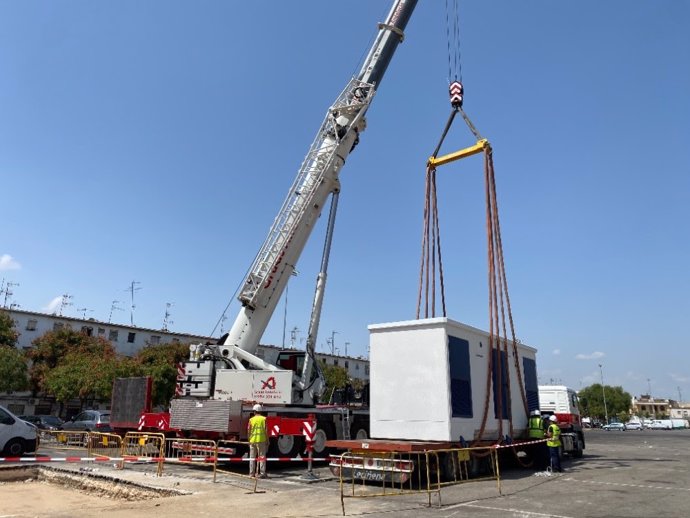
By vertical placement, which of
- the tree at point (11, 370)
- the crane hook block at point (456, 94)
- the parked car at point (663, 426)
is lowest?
the parked car at point (663, 426)

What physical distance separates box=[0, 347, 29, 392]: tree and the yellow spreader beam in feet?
105

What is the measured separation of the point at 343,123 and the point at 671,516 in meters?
13.4

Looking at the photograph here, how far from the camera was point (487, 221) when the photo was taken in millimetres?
13484

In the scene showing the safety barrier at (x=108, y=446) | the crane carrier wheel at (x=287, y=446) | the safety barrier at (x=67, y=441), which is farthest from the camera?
the safety barrier at (x=67, y=441)

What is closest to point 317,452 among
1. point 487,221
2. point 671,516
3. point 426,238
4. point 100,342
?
point 426,238

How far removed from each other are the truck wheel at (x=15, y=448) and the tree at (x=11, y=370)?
22.4 m

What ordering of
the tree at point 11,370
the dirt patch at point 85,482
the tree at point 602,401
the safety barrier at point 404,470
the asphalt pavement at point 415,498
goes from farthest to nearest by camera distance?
the tree at point 602,401 → the tree at point 11,370 → the safety barrier at point 404,470 → the dirt patch at point 85,482 → the asphalt pavement at point 415,498

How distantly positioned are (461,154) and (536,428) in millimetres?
7488

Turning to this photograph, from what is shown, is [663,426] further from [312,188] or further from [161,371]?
[312,188]

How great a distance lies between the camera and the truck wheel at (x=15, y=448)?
14922 mm

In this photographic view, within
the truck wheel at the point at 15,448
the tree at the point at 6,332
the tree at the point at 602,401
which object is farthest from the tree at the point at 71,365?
the tree at the point at 602,401

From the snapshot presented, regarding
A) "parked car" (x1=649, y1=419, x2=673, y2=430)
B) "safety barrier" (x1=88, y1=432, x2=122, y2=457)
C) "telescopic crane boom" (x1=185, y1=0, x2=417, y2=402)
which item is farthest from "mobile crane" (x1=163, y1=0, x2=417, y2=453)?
"parked car" (x1=649, y1=419, x2=673, y2=430)

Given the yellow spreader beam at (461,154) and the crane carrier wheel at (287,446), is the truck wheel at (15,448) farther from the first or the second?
the yellow spreader beam at (461,154)

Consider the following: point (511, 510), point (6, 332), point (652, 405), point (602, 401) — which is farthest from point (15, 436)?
point (652, 405)
